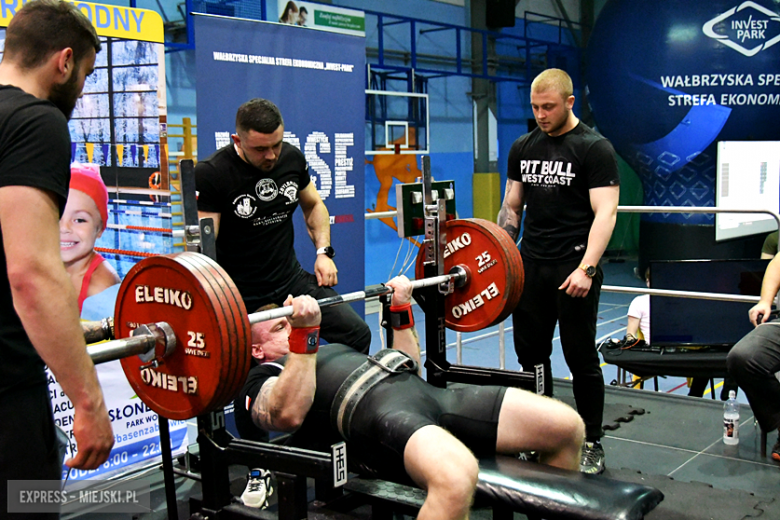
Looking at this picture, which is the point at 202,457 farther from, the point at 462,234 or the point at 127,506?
the point at 462,234

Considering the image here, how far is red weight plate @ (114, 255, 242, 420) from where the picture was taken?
1812mm

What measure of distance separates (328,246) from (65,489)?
140cm

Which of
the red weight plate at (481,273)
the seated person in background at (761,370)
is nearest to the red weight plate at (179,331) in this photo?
the red weight plate at (481,273)

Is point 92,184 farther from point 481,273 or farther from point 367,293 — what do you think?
point 481,273

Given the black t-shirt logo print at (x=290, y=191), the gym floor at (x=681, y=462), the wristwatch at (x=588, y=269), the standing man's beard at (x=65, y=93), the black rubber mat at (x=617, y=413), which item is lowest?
the gym floor at (x=681, y=462)

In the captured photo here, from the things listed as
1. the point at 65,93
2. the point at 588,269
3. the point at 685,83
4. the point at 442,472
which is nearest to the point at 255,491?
the point at 442,472

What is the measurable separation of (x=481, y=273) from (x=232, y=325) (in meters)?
1.31

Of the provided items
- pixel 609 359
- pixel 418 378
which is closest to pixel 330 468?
pixel 418 378

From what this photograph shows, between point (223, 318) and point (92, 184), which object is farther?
point (92, 184)

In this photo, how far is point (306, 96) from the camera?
3885mm

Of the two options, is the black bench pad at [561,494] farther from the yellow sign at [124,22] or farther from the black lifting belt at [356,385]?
the yellow sign at [124,22]

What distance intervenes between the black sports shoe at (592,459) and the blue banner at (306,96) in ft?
5.39

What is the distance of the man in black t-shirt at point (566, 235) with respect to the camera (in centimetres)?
295

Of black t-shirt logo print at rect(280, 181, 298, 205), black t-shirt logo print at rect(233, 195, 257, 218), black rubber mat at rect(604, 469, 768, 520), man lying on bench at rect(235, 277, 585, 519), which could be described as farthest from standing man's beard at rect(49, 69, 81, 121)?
black rubber mat at rect(604, 469, 768, 520)
